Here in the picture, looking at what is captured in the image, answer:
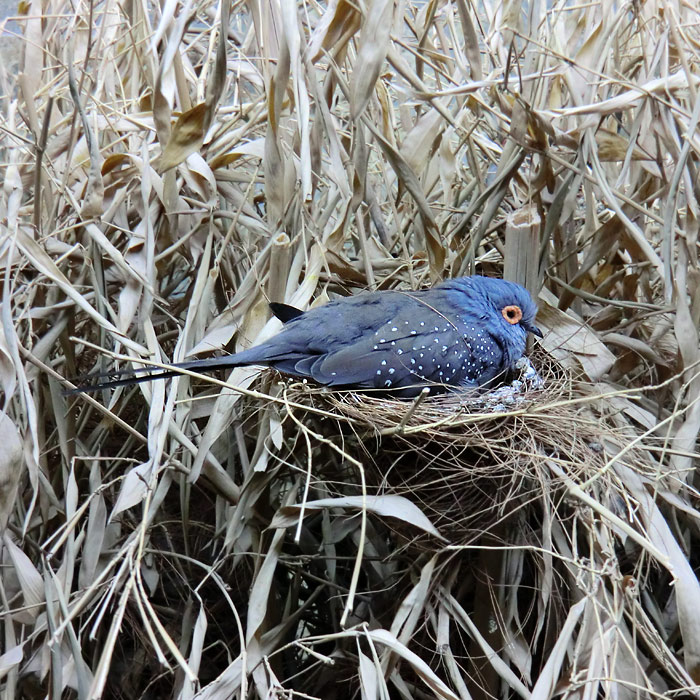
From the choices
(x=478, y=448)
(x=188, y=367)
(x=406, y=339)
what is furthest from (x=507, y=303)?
(x=188, y=367)

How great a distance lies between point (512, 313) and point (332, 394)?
0.51m

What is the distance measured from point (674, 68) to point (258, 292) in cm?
118

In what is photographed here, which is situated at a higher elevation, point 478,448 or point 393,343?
point 393,343

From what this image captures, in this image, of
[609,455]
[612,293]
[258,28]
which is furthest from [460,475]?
[258,28]

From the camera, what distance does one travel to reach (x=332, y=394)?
5.19 ft

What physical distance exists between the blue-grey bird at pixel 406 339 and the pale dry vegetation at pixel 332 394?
0.05m

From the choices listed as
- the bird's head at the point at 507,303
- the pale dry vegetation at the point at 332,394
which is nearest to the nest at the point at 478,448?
the pale dry vegetation at the point at 332,394

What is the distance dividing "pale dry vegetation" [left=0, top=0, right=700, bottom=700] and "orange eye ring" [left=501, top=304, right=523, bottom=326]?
0.07m

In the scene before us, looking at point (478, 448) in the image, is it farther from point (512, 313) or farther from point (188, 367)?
point (188, 367)

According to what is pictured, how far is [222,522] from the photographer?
171 centimetres

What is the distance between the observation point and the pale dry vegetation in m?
1.39

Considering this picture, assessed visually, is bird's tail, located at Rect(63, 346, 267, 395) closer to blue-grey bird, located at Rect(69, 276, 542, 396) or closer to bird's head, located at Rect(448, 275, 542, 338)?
blue-grey bird, located at Rect(69, 276, 542, 396)

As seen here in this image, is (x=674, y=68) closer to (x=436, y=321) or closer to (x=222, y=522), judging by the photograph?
(x=436, y=321)

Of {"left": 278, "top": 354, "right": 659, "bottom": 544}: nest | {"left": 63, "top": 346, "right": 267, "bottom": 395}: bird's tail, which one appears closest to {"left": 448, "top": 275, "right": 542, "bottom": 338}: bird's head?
{"left": 278, "top": 354, "right": 659, "bottom": 544}: nest
